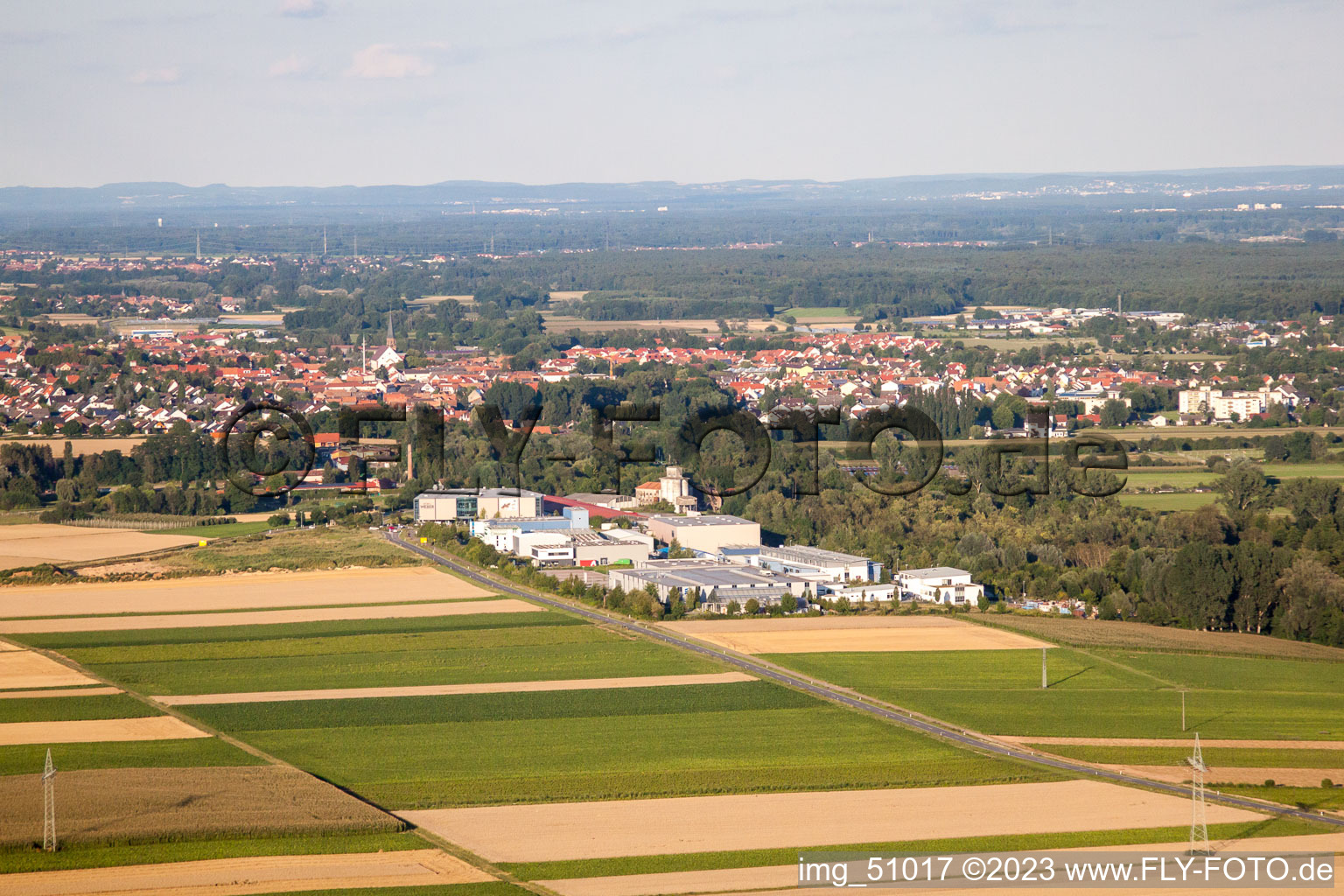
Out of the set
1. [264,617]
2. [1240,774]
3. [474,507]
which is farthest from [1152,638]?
[474,507]

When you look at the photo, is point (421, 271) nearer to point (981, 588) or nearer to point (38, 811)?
point (981, 588)

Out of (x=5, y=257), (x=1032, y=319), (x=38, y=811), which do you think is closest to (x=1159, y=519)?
(x=38, y=811)

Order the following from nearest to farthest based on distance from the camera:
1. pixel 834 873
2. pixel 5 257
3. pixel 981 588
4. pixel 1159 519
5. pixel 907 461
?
pixel 834 873
pixel 981 588
pixel 1159 519
pixel 907 461
pixel 5 257

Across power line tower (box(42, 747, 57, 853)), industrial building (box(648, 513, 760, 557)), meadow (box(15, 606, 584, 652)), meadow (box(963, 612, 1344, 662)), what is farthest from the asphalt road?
power line tower (box(42, 747, 57, 853))

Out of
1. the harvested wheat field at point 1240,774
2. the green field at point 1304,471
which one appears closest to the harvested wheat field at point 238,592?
the harvested wheat field at point 1240,774

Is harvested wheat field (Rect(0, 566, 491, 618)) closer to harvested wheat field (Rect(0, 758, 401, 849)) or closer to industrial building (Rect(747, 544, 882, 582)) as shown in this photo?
industrial building (Rect(747, 544, 882, 582))

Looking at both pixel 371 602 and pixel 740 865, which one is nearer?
pixel 740 865

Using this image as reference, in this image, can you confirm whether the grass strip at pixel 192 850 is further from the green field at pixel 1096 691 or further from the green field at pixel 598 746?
the green field at pixel 1096 691
